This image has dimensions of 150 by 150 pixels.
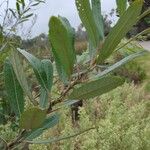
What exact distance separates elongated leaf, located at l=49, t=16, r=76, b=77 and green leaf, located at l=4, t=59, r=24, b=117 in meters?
0.10

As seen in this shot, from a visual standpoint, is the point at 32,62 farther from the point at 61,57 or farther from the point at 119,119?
the point at 119,119

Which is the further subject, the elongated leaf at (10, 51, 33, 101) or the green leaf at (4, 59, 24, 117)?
the green leaf at (4, 59, 24, 117)

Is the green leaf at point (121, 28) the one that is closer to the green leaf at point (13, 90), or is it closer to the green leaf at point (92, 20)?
the green leaf at point (92, 20)

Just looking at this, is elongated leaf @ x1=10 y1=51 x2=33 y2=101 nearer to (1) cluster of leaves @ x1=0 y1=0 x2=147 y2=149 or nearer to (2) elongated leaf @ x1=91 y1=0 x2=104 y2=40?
(1) cluster of leaves @ x1=0 y1=0 x2=147 y2=149

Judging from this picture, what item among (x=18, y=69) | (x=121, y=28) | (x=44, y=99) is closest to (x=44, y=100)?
(x=44, y=99)

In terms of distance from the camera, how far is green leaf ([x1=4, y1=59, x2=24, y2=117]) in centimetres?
99

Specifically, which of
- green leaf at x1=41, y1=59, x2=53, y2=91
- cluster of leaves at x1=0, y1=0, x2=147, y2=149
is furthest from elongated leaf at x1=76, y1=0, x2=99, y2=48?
green leaf at x1=41, y1=59, x2=53, y2=91

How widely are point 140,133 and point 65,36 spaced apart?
4304mm

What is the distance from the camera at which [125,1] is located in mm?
996

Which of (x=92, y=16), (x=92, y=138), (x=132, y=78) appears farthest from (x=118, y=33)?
(x=132, y=78)

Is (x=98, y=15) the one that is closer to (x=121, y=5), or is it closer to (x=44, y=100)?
(x=121, y=5)

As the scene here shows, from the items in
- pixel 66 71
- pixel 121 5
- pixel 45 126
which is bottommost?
pixel 45 126

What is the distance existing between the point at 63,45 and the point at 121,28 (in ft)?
0.35

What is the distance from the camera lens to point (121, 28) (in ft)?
2.86
